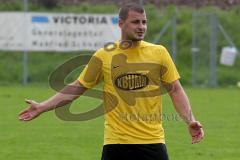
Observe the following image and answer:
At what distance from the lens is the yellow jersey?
6539mm

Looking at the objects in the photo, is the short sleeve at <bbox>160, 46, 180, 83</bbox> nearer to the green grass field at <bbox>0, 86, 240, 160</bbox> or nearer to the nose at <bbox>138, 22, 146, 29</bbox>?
the nose at <bbox>138, 22, 146, 29</bbox>

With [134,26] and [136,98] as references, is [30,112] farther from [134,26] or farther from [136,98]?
[134,26]

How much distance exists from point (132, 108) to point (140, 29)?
2.16 feet

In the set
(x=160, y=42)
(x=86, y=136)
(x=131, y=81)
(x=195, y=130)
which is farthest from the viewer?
(x=160, y=42)

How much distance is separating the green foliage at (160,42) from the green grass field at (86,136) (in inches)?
266

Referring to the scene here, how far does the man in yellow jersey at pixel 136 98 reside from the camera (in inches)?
257

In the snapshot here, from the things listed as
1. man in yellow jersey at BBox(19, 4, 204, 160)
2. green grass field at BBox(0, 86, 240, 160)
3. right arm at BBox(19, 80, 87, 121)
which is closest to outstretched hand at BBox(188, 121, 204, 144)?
man in yellow jersey at BBox(19, 4, 204, 160)

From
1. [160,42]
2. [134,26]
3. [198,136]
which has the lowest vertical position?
[160,42]

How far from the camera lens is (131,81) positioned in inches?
261

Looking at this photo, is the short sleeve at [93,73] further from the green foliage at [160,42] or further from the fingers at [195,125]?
the green foliage at [160,42]

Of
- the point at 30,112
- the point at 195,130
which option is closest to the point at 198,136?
the point at 195,130

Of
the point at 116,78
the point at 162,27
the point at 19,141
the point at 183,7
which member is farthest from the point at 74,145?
Result: the point at 183,7

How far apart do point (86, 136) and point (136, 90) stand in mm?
6911

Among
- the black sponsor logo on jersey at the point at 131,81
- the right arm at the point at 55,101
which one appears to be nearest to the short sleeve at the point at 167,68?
the black sponsor logo on jersey at the point at 131,81
